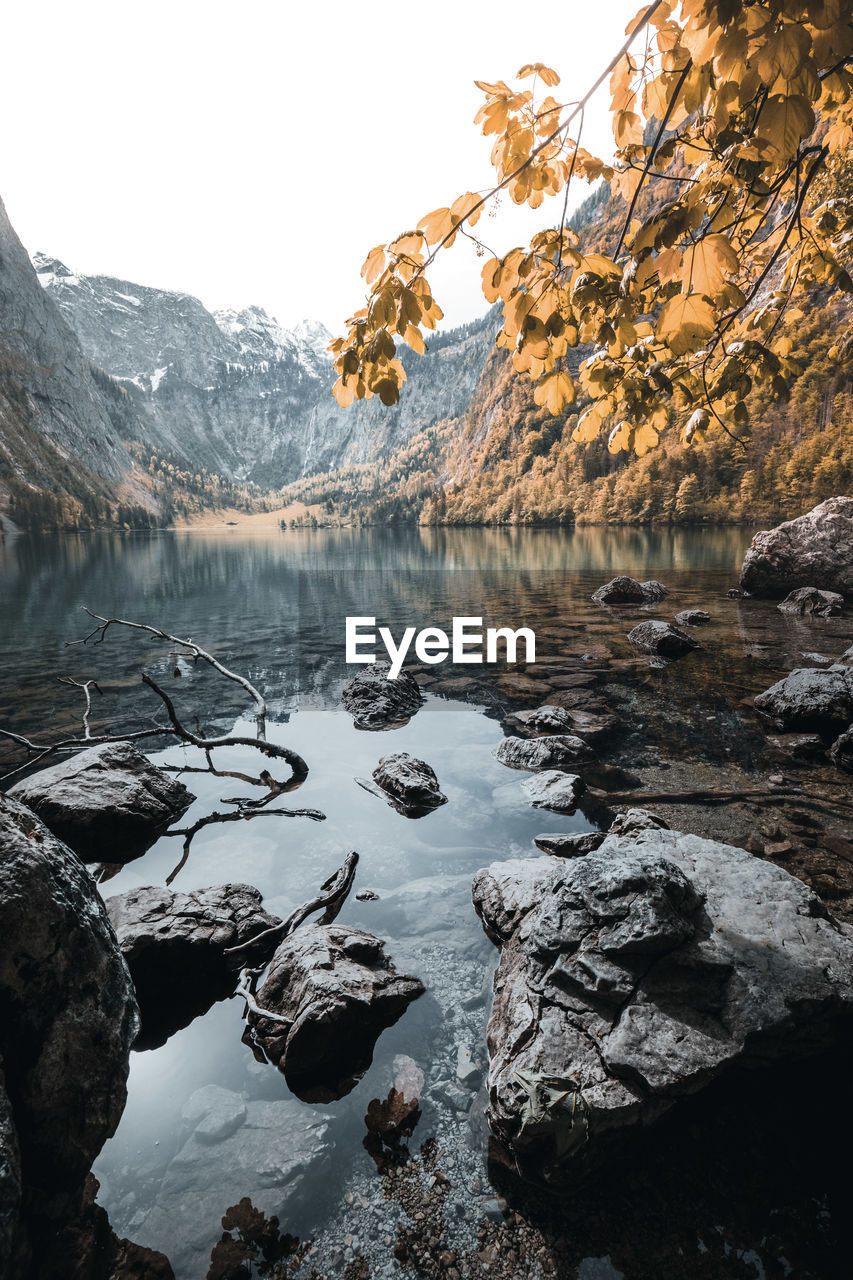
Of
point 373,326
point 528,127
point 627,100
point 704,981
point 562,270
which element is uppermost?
point 627,100

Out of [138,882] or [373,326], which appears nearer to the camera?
[373,326]

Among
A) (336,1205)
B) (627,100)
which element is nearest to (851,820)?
(336,1205)

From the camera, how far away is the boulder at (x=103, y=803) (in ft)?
21.5

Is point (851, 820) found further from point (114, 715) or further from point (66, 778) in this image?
point (114, 715)

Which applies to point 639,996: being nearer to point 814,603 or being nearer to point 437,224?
point 437,224

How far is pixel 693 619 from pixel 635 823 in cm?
1523

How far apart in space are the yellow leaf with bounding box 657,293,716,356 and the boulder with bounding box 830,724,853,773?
7.96 meters

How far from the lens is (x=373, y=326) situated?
2.53 metres

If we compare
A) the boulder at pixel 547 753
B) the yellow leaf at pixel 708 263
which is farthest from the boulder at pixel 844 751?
the yellow leaf at pixel 708 263

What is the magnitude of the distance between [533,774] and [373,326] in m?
7.34

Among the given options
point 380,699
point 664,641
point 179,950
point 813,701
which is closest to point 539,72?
point 179,950

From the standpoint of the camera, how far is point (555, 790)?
7578 mm

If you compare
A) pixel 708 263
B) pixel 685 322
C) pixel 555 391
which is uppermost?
pixel 708 263

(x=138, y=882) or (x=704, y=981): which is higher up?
(x=704, y=981)
